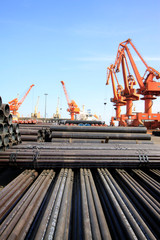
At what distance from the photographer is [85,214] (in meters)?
2.52

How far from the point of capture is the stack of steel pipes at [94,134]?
8.03m

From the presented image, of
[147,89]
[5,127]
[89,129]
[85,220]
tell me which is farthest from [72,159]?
[147,89]

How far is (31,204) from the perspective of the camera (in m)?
2.87

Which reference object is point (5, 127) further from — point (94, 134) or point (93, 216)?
point (94, 134)

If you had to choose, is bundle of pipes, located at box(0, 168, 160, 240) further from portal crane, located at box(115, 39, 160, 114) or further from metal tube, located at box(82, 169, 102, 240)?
portal crane, located at box(115, 39, 160, 114)

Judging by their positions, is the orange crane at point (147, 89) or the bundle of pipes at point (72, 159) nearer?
the bundle of pipes at point (72, 159)

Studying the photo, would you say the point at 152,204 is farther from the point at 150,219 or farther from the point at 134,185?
the point at 134,185

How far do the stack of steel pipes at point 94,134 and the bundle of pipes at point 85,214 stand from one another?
4.10 metres

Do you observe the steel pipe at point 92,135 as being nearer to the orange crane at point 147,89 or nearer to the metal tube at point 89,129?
the metal tube at point 89,129

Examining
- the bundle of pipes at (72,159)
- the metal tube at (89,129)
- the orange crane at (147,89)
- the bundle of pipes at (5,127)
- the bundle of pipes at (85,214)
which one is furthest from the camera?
the orange crane at (147,89)

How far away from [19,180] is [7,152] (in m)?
1.38

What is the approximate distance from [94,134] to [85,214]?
575cm

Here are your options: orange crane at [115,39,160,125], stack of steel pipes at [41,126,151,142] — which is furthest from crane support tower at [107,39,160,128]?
stack of steel pipes at [41,126,151,142]

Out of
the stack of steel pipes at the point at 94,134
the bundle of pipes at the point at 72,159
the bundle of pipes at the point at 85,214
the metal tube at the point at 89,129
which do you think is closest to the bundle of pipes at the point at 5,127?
the bundle of pipes at the point at 72,159
